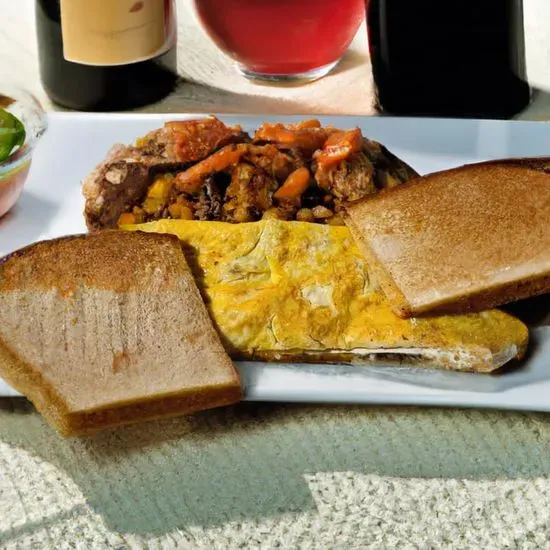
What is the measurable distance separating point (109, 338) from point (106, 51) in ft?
3.82

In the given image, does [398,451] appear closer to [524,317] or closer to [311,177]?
[524,317]

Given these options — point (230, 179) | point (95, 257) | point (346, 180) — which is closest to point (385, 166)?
point (346, 180)

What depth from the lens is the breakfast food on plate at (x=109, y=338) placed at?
198 centimetres

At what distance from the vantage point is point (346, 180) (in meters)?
2.45

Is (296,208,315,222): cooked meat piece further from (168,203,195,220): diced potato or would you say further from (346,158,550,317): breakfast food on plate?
(168,203,195,220): diced potato

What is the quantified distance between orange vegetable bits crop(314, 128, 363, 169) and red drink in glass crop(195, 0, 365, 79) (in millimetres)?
685

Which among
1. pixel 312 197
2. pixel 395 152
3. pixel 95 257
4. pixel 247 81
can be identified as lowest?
pixel 247 81

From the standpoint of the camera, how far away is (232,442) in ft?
6.69

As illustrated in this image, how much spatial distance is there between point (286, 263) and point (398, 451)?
1.34 ft

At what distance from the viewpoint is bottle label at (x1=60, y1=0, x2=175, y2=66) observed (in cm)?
292

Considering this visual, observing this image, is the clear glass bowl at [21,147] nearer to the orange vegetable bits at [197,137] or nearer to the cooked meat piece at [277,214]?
the orange vegetable bits at [197,137]

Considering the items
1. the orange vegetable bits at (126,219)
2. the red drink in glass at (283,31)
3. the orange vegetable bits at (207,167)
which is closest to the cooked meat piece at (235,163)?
the orange vegetable bits at (207,167)

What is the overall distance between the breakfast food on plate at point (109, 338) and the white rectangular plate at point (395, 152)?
0.25 ft

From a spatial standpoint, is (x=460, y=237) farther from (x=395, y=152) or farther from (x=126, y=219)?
(x=126, y=219)
